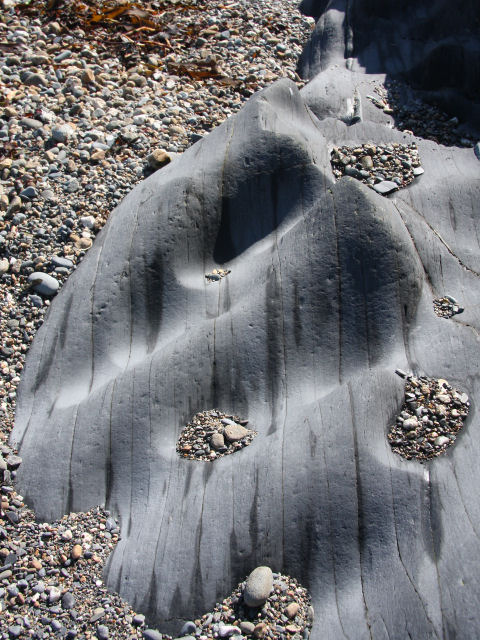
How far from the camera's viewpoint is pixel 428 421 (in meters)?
3.75

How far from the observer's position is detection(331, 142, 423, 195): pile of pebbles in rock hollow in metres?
5.50

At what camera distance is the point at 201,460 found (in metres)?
4.07

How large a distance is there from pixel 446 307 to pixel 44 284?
3062mm

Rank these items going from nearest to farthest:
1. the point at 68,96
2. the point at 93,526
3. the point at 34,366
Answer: the point at 93,526
the point at 34,366
the point at 68,96

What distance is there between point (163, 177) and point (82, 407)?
2.05m

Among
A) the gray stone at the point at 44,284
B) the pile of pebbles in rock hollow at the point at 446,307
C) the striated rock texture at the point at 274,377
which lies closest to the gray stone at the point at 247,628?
the striated rock texture at the point at 274,377

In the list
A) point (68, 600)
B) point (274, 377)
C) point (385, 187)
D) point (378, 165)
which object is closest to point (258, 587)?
point (68, 600)

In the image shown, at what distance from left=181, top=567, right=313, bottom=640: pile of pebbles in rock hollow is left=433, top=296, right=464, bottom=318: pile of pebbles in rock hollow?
6.60 ft

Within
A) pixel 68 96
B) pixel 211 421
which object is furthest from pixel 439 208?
pixel 68 96

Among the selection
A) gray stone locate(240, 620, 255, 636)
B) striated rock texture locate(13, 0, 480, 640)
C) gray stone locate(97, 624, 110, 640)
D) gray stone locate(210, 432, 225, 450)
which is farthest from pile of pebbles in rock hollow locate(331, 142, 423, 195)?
gray stone locate(97, 624, 110, 640)

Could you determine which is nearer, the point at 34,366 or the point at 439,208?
the point at 34,366

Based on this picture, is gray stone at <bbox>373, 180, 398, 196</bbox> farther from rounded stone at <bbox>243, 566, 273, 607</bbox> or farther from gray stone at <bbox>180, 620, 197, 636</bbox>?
gray stone at <bbox>180, 620, 197, 636</bbox>

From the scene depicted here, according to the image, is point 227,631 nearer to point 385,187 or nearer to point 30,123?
point 385,187

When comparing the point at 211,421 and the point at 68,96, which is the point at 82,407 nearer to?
the point at 211,421
